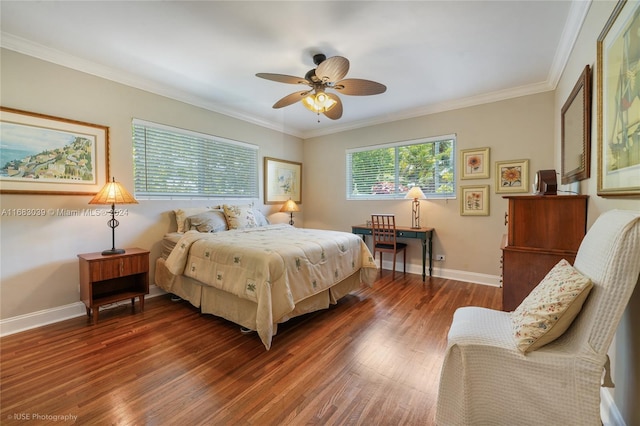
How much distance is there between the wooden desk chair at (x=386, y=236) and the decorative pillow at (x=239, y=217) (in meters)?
1.85

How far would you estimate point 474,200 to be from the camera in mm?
3818

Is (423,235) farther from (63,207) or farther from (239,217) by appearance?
(63,207)

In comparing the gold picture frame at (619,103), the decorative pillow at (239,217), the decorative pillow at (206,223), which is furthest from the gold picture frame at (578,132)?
the decorative pillow at (206,223)

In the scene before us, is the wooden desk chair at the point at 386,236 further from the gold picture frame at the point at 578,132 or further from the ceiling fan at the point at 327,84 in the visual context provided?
the gold picture frame at the point at 578,132

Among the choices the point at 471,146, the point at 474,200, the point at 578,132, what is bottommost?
the point at 474,200

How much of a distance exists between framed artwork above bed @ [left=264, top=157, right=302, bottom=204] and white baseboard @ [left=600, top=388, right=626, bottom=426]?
4.40m

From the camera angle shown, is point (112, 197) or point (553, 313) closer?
point (553, 313)

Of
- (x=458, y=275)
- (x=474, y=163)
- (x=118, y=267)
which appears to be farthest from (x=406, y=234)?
(x=118, y=267)

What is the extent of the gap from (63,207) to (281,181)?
309cm

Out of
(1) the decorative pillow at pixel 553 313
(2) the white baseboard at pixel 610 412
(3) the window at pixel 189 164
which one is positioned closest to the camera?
(1) the decorative pillow at pixel 553 313

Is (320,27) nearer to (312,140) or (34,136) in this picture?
(34,136)

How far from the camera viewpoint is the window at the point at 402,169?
4.10m

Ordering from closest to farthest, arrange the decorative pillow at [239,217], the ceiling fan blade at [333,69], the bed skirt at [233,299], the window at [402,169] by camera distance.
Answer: the ceiling fan blade at [333,69] → the bed skirt at [233,299] → the decorative pillow at [239,217] → the window at [402,169]

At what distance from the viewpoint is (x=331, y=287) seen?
2.91 metres
